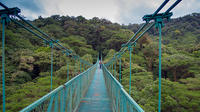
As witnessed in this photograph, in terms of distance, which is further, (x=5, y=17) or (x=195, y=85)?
(x=195, y=85)

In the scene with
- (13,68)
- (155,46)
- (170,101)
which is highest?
(155,46)

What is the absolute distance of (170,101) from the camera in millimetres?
4125

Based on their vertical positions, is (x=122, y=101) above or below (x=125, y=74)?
above

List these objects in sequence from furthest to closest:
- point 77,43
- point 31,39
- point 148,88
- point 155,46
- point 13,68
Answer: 1. point 77,43
2. point 31,39
3. point 155,46
4. point 13,68
5. point 148,88

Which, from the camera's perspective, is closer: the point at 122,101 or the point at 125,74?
the point at 122,101

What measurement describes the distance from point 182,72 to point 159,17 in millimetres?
9454

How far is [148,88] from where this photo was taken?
4969 millimetres

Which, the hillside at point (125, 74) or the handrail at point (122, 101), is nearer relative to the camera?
the handrail at point (122, 101)

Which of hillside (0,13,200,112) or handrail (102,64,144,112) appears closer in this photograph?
handrail (102,64,144,112)

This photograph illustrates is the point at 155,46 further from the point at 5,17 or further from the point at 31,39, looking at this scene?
the point at 5,17

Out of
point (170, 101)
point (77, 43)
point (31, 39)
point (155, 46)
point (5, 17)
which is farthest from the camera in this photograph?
point (77, 43)

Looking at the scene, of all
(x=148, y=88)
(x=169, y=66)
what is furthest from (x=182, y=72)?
(x=148, y=88)

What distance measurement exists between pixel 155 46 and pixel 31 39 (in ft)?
39.8

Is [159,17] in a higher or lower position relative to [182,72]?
higher
